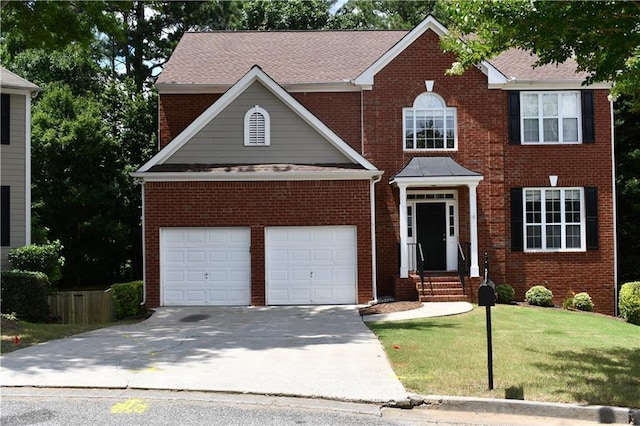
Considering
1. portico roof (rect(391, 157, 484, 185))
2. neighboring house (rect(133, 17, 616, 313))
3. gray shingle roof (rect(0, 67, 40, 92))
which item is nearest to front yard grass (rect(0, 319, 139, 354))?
neighboring house (rect(133, 17, 616, 313))

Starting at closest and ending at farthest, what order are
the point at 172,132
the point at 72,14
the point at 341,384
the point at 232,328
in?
the point at 341,384 → the point at 232,328 → the point at 72,14 → the point at 172,132

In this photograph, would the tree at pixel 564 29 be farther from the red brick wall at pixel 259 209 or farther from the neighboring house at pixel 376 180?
the red brick wall at pixel 259 209

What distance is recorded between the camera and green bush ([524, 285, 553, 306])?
60.0ft

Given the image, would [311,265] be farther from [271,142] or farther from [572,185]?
[572,185]

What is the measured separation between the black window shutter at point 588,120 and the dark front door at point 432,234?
5055 millimetres

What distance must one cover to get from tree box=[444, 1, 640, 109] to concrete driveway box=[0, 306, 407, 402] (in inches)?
210

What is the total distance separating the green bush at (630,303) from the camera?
56.0 feet

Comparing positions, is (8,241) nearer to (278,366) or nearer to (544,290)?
(278,366)

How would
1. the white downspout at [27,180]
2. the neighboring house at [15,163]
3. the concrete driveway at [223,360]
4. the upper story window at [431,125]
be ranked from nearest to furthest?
the concrete driveway at [223,360] < the neighboring house at [15,163] < the white downspout at [27,180] < the upper story window at [431,125]

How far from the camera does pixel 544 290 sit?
18.4 m

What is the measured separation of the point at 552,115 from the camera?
63.9 feet

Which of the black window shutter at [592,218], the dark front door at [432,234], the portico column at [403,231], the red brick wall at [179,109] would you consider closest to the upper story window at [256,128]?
the red brick wall at [179,109]

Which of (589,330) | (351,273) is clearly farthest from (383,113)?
(589,330)

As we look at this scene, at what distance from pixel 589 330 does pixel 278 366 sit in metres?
7.99
